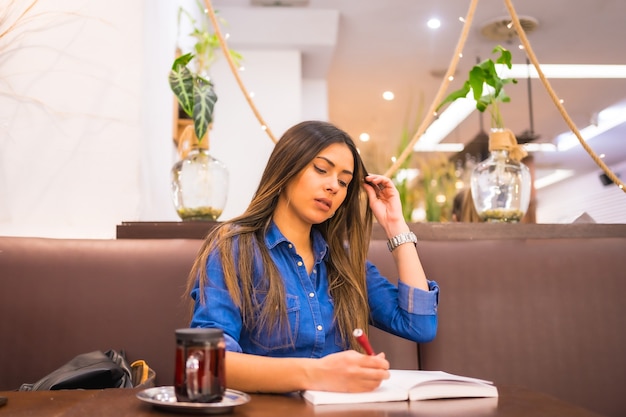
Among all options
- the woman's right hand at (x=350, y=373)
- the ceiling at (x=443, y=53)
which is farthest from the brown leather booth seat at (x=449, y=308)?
the ceiling at (x=443, y=53)

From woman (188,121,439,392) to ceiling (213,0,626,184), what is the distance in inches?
80.7

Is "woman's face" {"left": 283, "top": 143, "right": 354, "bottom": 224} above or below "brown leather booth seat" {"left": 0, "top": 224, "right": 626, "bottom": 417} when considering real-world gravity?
above

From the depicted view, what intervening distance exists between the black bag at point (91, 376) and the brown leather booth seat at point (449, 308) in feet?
0.61

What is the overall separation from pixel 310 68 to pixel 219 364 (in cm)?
530

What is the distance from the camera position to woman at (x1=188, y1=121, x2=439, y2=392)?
138cm

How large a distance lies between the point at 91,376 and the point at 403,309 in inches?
30.1

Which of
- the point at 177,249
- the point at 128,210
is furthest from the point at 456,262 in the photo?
the point at 128,210

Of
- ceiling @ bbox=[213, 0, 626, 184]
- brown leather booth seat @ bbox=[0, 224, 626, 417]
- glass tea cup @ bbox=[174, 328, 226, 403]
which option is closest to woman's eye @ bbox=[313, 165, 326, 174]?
brown leather booth seat @ bbox=[0, 224, 626, 417]

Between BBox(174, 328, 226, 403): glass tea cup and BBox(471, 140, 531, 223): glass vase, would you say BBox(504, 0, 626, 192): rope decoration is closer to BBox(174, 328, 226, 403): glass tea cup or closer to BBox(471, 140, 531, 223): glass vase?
BBox(471, 140, 531, 223): glass vase

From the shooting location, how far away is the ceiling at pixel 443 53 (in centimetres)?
513

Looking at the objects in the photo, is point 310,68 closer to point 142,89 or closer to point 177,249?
point 142,89

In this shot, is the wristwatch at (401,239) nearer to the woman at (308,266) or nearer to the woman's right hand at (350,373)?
the woman at (308,266)

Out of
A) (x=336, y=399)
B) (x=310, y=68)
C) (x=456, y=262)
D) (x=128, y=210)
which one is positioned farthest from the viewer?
(x=310, y=68)

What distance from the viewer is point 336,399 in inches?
38.9
